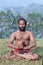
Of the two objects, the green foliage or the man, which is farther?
the green foliage

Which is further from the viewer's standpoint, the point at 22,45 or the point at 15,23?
the point at 15,23

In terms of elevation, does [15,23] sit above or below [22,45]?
below

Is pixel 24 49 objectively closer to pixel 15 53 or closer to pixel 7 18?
pixel 15 53

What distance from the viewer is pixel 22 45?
5125 millimetres

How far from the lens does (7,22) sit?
16.2 meters

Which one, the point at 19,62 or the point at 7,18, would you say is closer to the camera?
the point at 19,62

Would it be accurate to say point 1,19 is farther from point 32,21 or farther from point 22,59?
point 22,59

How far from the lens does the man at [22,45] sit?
16.4 ft

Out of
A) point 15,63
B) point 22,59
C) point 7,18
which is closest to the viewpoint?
point 15,63

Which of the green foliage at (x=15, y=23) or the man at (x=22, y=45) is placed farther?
the green foliage at (x=15, y=23)

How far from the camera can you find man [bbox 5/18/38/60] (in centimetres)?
501

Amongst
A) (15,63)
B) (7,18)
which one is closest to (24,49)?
(15,63)

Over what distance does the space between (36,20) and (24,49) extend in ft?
37.6

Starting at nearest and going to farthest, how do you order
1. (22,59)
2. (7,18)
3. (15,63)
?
(15,63), (22,59), (7,18)
